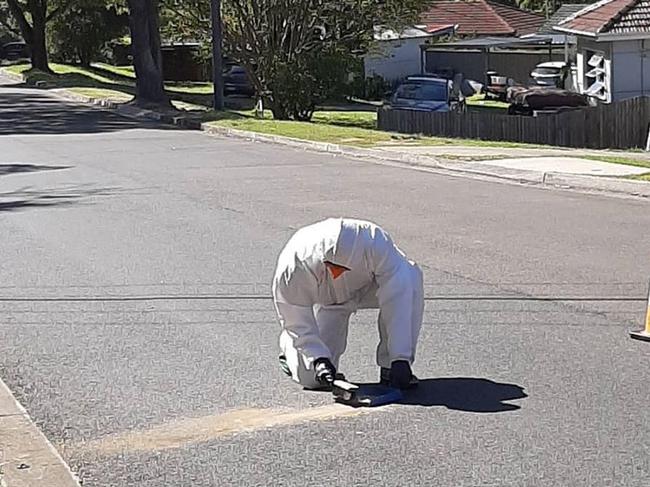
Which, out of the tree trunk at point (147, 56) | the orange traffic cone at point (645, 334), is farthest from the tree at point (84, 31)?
the orange traffic cone at point (645, 334)

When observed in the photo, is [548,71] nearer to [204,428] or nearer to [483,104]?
[483,104]

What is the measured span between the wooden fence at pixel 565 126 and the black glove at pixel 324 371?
21439 mm

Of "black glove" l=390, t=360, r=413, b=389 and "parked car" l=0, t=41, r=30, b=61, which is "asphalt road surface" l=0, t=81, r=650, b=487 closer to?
"black glove" l=390, t=360, r=413, b=389

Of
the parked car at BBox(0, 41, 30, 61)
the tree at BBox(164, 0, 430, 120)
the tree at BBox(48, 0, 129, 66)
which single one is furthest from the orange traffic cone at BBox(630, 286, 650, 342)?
the parked car at BBox(0, 41, 30, 61)

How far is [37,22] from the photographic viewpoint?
54.6 meters

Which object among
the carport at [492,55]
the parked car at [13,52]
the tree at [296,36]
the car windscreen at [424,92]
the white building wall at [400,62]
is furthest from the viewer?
the parked car at [13,52]

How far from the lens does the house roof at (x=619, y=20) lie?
108ft

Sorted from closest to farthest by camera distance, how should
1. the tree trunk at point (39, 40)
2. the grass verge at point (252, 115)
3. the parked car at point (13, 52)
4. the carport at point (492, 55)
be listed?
the grass verge at point (252, 115), the carport at point (492, 55), the tree trunk at point (39, 40), the parked car at point (13, 52)

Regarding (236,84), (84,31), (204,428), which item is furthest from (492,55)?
(204,428)

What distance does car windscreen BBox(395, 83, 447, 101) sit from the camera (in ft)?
105

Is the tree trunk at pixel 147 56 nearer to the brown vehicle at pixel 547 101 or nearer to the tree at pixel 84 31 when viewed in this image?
the brown vehicle at pixel 547 101

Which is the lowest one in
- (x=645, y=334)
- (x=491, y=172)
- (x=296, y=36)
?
(x=645, y=334)

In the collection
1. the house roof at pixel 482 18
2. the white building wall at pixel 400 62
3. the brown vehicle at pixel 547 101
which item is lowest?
the brown vehicle at pixel 547 101

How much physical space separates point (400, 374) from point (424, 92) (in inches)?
1033
